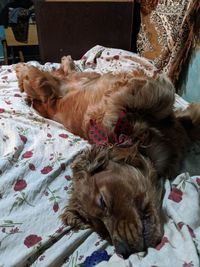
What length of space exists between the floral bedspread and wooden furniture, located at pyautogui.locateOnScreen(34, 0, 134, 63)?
50.9 inches

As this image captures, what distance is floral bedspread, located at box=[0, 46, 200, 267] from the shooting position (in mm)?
1354

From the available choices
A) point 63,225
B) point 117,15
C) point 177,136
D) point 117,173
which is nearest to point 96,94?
point 177,136

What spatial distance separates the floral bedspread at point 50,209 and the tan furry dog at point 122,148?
62 mm

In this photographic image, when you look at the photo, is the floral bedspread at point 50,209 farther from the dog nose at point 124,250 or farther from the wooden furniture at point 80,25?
the wooden furniture at point 80,25

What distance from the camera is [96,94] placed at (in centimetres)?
225

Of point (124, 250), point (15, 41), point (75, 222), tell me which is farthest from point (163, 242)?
point (15, 41)

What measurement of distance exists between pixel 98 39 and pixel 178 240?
8.09 feet

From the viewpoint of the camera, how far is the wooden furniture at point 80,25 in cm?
320

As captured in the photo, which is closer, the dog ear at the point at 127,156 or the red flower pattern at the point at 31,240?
the red flower pattern at the point at 31,240

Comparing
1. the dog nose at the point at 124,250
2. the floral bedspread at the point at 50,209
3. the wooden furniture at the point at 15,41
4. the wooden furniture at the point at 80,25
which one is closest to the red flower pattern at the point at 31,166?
the floral bedspread at the point at 50,209

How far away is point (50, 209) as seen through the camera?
64.1 inches

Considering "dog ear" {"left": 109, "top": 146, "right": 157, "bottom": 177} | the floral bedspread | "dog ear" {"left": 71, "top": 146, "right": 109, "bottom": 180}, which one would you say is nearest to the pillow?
the floral bedspread

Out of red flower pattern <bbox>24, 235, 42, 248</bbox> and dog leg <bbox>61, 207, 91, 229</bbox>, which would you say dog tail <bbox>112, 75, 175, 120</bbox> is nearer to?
dog leg <bbox>61, 207, 91, 229</bbox>

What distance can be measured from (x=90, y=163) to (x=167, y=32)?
1.48 meters
